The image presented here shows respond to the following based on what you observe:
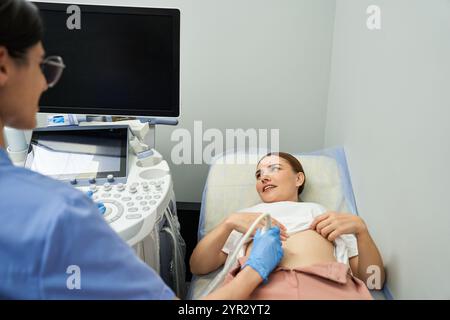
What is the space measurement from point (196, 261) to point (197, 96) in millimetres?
943

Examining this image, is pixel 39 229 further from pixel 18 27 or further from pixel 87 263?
pixel 18 27

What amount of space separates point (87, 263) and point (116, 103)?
34.6 inches

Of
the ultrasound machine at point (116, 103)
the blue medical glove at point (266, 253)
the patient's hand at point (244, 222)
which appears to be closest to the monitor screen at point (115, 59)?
the ultrasound machine at point (116, 103)

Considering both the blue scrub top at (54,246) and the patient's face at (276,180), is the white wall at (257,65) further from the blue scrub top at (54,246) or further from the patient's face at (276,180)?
the blue scrub top at (54,246)

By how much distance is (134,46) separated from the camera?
1386mm

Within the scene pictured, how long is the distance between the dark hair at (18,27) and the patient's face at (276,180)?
105cm

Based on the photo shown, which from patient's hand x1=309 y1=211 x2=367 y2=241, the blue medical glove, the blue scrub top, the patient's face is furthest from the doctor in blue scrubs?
the patient's face

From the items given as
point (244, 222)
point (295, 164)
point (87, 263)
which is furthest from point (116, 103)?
point (87, 263)

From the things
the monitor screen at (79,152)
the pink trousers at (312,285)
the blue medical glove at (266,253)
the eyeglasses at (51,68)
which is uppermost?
the eyeglasses at (51,68)

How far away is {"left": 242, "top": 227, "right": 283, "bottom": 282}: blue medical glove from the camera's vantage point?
3.77 feet

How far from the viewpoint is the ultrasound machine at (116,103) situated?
1.34m
